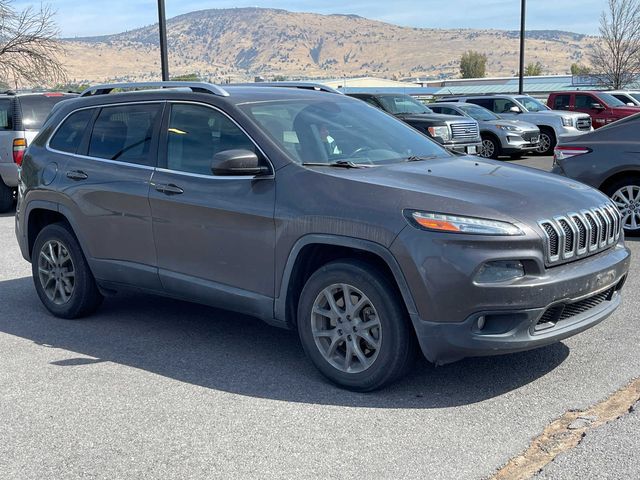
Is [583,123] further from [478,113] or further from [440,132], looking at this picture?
[440,132]

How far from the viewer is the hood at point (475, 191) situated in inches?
176

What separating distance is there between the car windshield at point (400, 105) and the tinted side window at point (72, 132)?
44.5ft

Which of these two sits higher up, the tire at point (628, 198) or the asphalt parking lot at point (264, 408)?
the tire at point (628, 198)

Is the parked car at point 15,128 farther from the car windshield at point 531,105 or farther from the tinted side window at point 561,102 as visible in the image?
the tinted side window at point 561,102

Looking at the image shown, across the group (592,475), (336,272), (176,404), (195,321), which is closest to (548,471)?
(592,475)

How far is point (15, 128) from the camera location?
1275 centimetres

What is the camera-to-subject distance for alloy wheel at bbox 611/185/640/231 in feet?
30.8

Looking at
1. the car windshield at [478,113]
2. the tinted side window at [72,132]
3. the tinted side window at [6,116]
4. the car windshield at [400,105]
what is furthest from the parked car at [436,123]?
the tinted side window at [72,132]

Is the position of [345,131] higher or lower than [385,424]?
higher

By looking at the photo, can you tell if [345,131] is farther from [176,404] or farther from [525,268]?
[176,404]

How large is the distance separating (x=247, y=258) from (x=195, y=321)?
1.52 m

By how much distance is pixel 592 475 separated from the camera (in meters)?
3.64

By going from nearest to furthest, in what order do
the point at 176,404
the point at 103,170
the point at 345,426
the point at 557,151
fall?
the point at 345,426, the point at 176,404, the point at 103,170, the point at 557,151

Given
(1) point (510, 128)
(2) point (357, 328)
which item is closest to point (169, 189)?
(2) point (357, 328)
